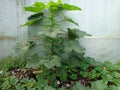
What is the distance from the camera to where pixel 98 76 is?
308cm

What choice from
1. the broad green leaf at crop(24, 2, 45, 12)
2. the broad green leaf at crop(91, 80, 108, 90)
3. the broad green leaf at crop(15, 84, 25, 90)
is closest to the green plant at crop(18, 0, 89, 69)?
the broad green leaf at crop(24, 2, 45, 12)

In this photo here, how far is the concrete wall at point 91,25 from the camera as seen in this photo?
3537 millimetres

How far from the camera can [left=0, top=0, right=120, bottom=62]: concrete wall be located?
3537mm

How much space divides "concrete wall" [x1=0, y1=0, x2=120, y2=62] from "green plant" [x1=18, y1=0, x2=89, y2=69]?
0.37 meters

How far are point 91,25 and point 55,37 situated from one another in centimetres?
97

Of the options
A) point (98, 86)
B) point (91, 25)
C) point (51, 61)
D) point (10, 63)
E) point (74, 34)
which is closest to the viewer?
point (98, 86)

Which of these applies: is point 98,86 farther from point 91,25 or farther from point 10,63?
point 10,63

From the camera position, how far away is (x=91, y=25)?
3.58m

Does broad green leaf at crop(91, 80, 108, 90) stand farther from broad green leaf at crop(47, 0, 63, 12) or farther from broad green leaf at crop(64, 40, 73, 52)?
broad green leaf at crop(47, 0, 63, 12)

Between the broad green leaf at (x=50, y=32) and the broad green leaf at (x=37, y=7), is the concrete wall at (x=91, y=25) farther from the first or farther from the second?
the broad green leaf at (x=50, y=32)

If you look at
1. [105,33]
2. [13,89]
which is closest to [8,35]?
[13,89]

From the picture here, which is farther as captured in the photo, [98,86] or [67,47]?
[67,47]

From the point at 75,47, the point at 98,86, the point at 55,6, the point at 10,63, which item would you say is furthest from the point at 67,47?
the point at 10,63

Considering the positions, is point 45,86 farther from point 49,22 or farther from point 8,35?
point 8,35
